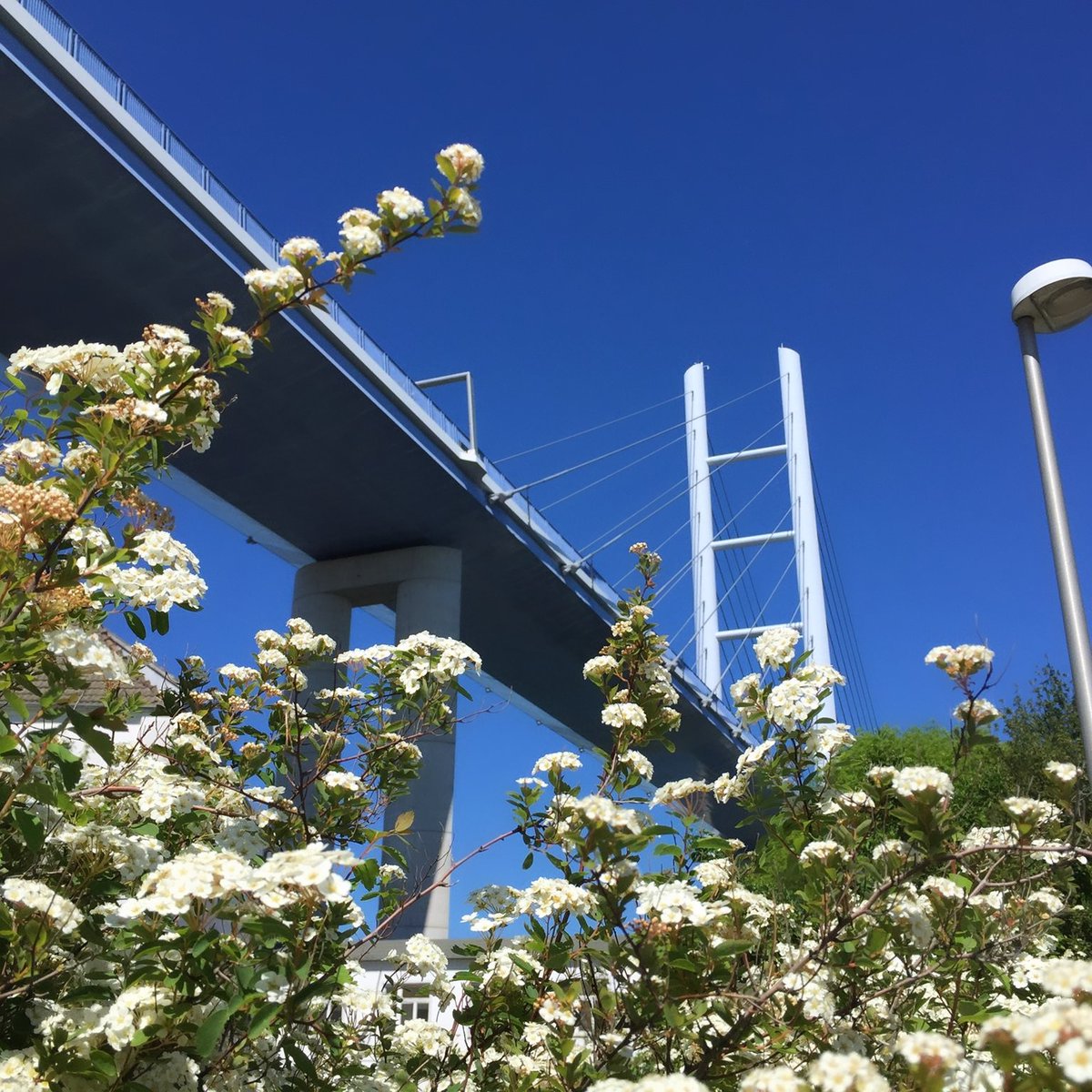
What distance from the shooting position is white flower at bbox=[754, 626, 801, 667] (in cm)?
334

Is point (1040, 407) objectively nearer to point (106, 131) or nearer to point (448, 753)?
point (106, 131)

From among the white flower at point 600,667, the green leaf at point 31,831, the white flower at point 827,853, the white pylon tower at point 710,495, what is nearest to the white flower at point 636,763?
the white flower at point 600,667

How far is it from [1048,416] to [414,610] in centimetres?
1449

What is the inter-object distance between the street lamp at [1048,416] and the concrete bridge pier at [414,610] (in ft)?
37.2

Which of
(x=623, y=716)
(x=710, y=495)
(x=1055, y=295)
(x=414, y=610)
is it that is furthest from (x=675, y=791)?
(x=710, y=495)

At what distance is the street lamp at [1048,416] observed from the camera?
4.09m

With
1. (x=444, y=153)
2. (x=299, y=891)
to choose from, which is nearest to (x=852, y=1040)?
(x=299, y=891)

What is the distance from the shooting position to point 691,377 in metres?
28.6

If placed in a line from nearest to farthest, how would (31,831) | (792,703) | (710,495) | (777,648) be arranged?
(31,831)
(792,703)
(777,648)
(710,495)

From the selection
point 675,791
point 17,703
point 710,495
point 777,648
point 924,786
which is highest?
point 710,495

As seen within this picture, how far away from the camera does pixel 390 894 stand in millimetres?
3371

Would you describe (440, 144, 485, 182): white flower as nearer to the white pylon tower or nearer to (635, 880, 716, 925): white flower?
(635, 880, 716, 925): white flower

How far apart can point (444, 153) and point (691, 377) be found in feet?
86.7

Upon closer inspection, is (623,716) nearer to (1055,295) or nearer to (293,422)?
(1055,295)
